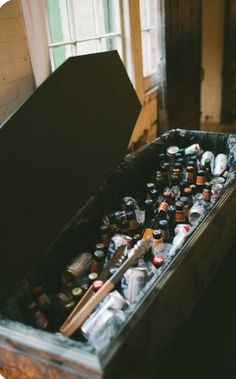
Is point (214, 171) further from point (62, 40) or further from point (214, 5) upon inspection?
point (214, 5)

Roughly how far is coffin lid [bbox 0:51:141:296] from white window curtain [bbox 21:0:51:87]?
15.3 inches

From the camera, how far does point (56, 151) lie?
1.54 meters

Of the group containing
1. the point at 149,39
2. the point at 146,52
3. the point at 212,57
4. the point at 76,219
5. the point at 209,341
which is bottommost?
the point at 209,341

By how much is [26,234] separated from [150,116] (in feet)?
7.39

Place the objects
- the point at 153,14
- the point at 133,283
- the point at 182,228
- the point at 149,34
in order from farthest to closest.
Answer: the point at 149,34 → the point at 153,14 → the point at 182,228 → the point at 133,283

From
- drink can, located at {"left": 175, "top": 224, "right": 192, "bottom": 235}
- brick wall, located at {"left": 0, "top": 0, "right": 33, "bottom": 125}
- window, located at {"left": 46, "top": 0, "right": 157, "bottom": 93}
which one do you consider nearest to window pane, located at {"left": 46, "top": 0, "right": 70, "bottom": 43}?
window, located at {"left": 46, "top": 0, "right": 157, "bottom": 93}

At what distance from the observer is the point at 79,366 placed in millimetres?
1008

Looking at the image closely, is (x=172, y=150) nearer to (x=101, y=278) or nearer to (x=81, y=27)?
(x=81, y=27)

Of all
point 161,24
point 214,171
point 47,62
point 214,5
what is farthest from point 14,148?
point 214,5

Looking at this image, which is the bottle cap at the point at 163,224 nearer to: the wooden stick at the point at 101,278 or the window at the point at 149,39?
the wooden stick at the point at 101,278

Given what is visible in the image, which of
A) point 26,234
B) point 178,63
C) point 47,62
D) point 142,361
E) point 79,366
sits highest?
point 47,62

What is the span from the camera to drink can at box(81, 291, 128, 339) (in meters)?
1.20

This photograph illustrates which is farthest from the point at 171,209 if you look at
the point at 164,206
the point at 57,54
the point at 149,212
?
the point at 57,54

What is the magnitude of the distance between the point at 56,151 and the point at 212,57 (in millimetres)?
3240
